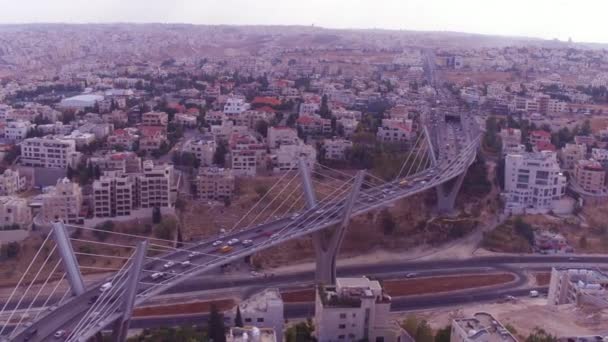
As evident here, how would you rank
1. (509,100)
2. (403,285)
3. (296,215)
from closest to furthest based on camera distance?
(296,215), (403,285), (509,100)

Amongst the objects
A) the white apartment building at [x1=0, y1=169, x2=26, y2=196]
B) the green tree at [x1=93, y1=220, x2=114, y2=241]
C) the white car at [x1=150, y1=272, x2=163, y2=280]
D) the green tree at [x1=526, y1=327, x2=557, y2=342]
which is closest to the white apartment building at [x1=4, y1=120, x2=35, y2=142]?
the white apartment building at [x1=0, y1=169, x2=26, y2=196]

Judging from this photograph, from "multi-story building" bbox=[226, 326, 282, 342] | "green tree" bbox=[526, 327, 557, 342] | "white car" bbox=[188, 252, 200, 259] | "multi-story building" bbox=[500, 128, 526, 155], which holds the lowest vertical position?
"green tree" bbox=[526, 327, 557, 342]

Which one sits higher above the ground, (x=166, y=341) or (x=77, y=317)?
(x=77, y=317)

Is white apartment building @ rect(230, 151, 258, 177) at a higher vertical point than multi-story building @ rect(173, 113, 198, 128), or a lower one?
lower

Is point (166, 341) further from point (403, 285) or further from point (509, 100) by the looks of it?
point (509, 100)

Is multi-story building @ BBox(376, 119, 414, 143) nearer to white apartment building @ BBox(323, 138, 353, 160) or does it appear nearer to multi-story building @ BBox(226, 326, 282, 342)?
white apartment building @ BBox(323, 138, 353, 160)

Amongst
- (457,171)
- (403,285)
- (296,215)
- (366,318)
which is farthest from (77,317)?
(457,171)
